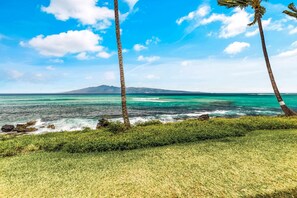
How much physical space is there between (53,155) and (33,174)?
219 cm

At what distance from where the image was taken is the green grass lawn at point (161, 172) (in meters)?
5.44

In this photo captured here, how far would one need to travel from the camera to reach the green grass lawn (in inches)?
214

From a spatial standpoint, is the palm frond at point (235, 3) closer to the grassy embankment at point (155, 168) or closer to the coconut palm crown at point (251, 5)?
the coconut palm crown at point (251, 5)

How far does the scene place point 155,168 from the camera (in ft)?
22.6

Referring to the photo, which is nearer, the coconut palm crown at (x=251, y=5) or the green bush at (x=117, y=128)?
the green bush at (x=117, y=128)

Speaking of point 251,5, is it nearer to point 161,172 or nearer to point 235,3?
point 235,3

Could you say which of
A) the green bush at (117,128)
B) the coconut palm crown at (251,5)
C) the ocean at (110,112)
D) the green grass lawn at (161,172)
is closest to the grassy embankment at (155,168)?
the green grass lawn at (161,172)

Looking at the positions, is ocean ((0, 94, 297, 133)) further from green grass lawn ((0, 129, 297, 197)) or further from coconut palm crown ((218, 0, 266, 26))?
green grass lawn ((0, 129, 297, 197))

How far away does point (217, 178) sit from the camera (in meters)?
5.98

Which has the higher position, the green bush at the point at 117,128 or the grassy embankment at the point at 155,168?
the green bush at the point at 117,128

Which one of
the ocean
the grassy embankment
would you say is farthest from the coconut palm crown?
the ocean

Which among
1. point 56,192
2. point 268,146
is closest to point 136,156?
point 56,192

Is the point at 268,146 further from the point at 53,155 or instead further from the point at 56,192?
the point at 53,155

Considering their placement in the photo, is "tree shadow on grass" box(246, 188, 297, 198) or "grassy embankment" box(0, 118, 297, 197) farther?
"grassy embankment" box(0, 118, 297, 197)
